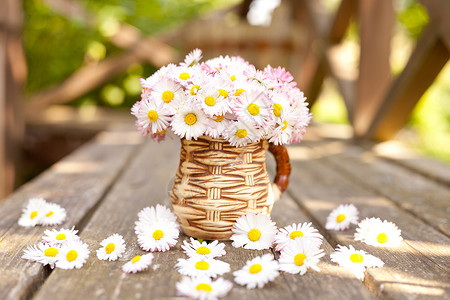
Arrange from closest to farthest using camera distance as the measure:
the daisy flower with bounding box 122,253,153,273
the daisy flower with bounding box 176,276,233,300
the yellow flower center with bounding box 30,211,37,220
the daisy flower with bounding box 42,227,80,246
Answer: the daisy flower with bounding box 176,276,233,300 → the daisy flower with bounding box 122,253,153,273 → the daisy flower with bounding box 42,227,80,246 → the yellow flower center with bounding box 30,211,37,220

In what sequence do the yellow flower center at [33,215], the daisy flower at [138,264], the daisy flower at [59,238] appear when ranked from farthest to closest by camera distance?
the yellow flower center at [33,215] < the daisy flower at [59,238] < the daisy flower at [138,264]

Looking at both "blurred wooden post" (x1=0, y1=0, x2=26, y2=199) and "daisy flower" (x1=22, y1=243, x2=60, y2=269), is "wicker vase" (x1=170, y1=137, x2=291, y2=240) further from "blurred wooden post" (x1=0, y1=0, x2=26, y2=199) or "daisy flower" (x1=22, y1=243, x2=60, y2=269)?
"blurred wooden post" (x1=0, y1=0, x2=26, y2=199)

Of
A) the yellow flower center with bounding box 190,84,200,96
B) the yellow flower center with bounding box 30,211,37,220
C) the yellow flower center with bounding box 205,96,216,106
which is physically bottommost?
the yellow flower center with bounding box 30,211,37,220

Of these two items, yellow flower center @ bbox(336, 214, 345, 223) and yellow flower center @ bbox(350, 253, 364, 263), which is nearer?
yellow flower center @ bbox(350, 253, 364, 263)

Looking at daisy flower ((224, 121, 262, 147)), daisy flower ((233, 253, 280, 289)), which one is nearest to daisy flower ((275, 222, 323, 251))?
daisy flower ((233, 253, 280, 289))

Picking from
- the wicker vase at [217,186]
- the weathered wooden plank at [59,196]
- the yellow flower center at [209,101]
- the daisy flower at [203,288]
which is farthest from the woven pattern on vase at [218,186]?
the weathered wooden plank at [59,196]

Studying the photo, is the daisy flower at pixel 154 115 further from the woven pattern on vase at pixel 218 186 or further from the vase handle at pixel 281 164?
the vase handle at pixel 281 164

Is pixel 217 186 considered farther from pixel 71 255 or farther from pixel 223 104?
pixel 71 255
